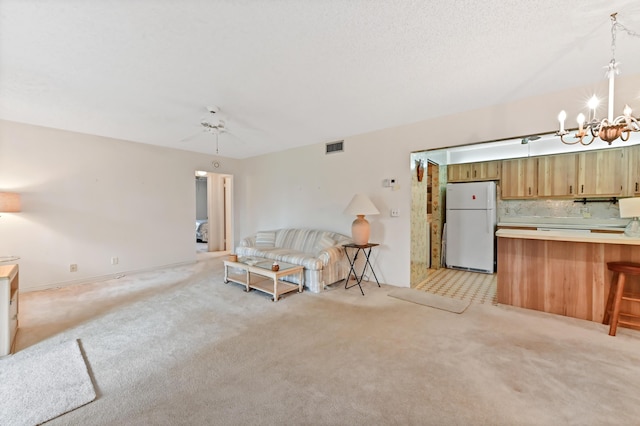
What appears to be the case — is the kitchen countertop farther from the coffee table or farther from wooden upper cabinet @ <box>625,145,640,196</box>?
the coffee table

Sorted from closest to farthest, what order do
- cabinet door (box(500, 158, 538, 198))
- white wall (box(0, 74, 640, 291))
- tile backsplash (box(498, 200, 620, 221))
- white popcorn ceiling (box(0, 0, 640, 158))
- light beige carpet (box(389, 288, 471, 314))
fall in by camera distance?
white popcorn ceiling (box(0, 0, 640, 158)), light beige carpet (box(389, 288, 471, 314)), white wall (box(0, 74, 640, 291)), tile backsplash (box(498, 200, 620, 221)), cabinet door (box(500, 158, 538, 198))

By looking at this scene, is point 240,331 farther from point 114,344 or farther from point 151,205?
point 151,205

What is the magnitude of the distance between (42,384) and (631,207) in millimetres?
5551

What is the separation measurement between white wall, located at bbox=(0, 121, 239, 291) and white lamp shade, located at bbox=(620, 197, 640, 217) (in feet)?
22.1

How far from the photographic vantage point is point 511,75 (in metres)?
2.47

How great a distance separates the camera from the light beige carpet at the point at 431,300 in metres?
3.19

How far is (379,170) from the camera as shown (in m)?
4.21

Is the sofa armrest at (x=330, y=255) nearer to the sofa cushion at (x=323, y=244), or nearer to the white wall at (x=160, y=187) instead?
the sofa cushion at (x=323, y=244)

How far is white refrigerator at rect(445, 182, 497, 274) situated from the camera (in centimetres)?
491

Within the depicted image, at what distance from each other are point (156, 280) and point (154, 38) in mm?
3737

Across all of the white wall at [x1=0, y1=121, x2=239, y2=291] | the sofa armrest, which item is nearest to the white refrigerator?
the sofa armrest

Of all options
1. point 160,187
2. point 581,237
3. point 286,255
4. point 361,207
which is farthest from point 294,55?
point 160,187

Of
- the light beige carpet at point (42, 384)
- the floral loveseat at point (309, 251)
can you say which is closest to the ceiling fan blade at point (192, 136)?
the floral loveseat at point (309, 251)

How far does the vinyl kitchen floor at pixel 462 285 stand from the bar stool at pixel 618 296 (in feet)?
Answer: 3.29
